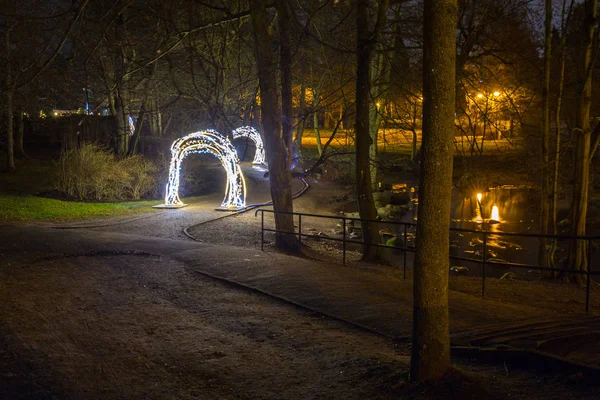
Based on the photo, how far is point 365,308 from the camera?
8000 millimetres

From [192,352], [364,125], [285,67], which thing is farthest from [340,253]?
[192,352]

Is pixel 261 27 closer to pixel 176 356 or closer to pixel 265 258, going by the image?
pixel 265 258

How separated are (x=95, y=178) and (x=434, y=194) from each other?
21.3 meters

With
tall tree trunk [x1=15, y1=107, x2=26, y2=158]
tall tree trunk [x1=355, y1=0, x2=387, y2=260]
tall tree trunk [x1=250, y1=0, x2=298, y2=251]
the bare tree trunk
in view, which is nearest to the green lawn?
tall tree trunk [x1=250, y1=0, x2=298, y2=251]

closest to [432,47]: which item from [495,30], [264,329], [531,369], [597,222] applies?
[531,369]

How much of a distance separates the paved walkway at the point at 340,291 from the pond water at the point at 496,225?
120 inches

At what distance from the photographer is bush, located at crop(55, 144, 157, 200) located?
2397cm

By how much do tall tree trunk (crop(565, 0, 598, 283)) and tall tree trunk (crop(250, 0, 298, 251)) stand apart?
684cm

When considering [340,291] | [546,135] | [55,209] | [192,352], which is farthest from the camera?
[55,209]

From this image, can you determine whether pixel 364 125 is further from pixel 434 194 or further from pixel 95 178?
pixel 95 178

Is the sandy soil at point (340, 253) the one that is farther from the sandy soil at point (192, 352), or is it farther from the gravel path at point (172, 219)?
the sandy soil at point (192, 352)

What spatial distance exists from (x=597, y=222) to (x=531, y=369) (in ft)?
75.8

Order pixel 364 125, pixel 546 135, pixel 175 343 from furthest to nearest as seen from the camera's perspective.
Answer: pixel 546 135 → pixel 364 125 → pixel 175 343

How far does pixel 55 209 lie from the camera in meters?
20.9
